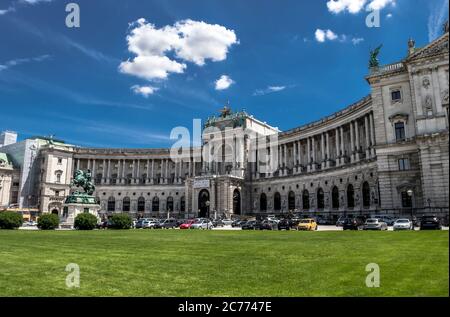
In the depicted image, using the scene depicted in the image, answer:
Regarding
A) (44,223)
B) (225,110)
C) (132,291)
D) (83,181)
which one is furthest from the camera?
(225,110)

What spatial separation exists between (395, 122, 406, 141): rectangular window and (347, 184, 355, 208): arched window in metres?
18.8

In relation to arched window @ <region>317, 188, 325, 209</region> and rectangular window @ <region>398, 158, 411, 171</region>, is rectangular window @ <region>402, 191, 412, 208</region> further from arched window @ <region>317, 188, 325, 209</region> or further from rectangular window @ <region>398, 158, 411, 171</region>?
arched window @ <region>317, 188, 325, 209</region>

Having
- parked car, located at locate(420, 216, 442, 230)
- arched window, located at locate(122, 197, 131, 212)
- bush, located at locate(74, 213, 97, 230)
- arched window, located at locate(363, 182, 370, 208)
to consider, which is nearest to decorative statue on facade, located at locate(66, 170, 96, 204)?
bush, located at locate(74, 213, 97, 230)

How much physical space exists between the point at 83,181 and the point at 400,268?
5463cm

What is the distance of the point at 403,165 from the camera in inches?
2148

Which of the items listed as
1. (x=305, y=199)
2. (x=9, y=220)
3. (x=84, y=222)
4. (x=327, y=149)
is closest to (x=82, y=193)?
(x=9, y=220)

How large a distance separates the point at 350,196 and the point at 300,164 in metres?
20.6

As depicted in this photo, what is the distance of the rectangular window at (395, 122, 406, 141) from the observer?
2208 inches

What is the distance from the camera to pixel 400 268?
12.0 m

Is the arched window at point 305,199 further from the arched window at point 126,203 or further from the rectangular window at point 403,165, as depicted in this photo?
the arched window at point 126,203

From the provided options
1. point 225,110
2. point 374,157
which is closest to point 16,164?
point 225,110

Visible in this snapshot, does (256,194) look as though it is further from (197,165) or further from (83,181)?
(83,181)

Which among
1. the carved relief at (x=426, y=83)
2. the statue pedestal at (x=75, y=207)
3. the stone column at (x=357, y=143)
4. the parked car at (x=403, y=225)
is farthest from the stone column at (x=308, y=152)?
the statue pedestal at (x=75, y=207)

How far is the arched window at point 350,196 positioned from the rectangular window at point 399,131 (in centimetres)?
1878
